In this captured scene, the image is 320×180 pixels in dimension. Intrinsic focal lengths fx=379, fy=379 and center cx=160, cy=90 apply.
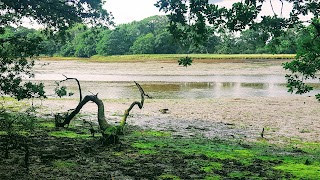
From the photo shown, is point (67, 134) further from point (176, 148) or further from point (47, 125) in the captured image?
point (176, 148)

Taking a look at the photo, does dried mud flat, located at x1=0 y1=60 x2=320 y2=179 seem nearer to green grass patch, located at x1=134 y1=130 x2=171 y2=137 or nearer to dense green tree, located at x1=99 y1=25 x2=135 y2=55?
green grass patch, located at x1=134 y1=130 x2=171 y2=137

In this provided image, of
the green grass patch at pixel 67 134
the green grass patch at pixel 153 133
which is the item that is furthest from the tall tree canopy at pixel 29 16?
the green grass patch at pixel 153 133

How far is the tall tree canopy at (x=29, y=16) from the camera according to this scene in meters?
11.6

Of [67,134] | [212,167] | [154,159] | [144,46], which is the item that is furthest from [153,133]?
[144,46]

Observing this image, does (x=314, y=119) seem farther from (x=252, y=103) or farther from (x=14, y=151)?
(x=14, y=151)

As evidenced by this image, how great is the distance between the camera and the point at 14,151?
9.88 m

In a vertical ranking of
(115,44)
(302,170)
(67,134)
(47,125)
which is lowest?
(47,125)

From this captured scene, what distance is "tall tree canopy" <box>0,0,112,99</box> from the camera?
11.6 meters

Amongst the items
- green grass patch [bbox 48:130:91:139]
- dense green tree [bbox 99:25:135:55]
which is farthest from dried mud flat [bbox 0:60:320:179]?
dense green tree [bbox 99:25:135:55]

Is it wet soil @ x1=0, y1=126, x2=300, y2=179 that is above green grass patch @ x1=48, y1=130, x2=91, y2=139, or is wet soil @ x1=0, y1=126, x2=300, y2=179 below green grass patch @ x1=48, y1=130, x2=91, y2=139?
above

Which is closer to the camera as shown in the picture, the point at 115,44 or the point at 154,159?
the point at 154,159

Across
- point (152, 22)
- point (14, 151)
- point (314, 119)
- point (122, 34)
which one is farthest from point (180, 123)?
point (152, 22)

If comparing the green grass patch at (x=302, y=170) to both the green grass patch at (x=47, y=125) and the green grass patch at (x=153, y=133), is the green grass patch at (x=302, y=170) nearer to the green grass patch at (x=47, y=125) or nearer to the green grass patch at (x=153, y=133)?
the green grass patch at (x=153, y=133)

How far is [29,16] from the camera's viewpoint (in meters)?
12.8
